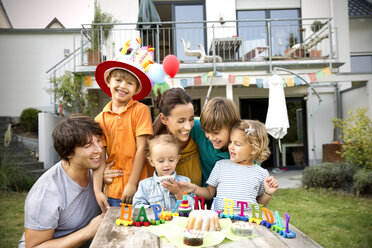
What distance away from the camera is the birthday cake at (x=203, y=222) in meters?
1.53

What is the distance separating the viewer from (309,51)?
30.5ft

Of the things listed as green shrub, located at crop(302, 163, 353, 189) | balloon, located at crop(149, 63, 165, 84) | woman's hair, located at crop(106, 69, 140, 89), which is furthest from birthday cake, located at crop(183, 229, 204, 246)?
green shrub, located at crop(302, 163, 353, 189)

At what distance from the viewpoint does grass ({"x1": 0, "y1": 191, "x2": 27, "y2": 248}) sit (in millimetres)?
4257

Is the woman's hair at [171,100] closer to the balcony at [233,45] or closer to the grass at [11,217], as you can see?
the grass at [11,217]

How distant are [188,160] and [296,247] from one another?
49.1 inches

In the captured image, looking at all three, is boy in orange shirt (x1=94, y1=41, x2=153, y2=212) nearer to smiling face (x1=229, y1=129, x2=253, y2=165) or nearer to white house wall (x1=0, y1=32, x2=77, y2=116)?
smiling face (x1=229, y1=129, x2=253, y2=165)

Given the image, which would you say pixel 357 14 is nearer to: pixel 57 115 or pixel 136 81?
pixel 57 115

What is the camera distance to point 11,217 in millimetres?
5266

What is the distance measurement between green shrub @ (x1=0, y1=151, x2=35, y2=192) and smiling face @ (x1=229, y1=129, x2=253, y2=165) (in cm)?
651

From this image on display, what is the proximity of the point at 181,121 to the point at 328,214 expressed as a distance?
4.05 m

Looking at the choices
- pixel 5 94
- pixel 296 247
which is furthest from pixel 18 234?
pixel 5 94

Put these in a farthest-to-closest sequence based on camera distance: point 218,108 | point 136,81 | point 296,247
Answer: point 136,81, point 218,108, point 296,247

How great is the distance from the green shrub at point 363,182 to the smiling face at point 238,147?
523 centimetres

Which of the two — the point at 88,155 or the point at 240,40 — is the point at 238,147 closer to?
the point at 88,155
